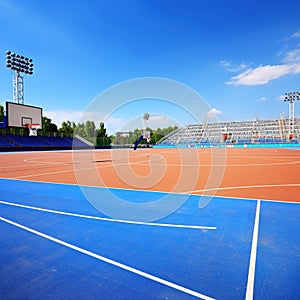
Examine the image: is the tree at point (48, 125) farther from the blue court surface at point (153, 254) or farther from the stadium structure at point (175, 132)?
the blue court surface at point (153, 254)

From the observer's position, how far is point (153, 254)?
2805mm

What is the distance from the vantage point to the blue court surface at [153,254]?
7.02 feet

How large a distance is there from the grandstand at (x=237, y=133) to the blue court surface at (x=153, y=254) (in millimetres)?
59490

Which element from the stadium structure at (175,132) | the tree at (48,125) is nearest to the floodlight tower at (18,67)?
the stadium structure at (175,132)

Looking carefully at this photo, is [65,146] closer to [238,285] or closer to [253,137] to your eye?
[238,285]

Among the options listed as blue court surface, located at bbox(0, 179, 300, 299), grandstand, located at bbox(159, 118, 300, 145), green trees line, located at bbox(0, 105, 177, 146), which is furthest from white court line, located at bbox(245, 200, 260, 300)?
grandstand, located at bbox(159, 118, 300, 145)

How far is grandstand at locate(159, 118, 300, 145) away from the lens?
197 feet

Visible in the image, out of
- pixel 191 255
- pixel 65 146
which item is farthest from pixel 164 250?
pixel 65 146

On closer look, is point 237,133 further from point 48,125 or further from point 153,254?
point 153,254

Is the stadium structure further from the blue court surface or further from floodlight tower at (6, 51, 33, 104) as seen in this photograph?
the blue court surface

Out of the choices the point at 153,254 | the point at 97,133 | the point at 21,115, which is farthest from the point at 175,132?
the point at 153,254

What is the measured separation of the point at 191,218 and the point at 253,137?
220 feet

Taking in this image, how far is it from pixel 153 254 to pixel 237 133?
71.9 metres

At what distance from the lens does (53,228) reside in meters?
3.63
